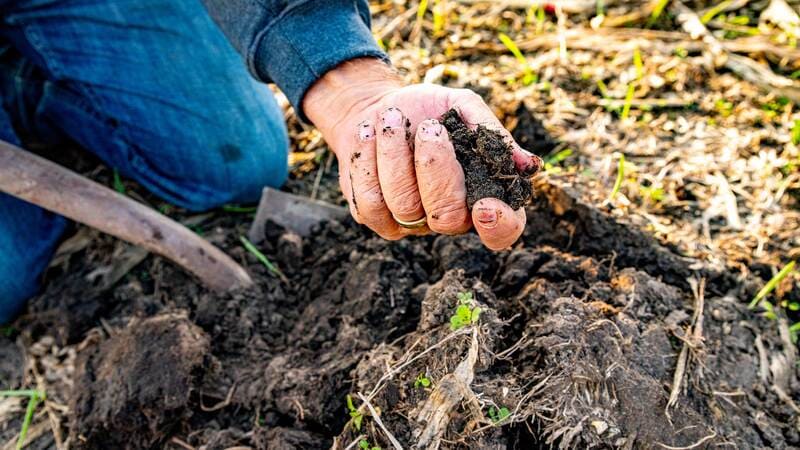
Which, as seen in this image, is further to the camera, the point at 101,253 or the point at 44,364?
the point at 101,253

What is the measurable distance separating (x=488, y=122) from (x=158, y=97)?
154cm

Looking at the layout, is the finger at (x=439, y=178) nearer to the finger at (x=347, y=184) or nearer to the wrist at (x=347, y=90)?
the finger at (x=347, y=184)

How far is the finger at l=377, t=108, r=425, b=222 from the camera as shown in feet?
4.20

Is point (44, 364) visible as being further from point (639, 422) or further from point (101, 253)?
point (639, 422)

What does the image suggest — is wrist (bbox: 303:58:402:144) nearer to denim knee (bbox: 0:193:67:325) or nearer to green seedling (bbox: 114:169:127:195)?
green seedling (bbox: 114:169:127:195)

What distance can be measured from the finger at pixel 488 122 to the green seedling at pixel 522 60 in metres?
1.29

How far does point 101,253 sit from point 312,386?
1.11m

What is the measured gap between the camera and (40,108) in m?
2.46

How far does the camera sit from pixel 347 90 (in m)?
1.57

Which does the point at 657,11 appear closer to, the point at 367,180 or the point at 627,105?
the point at 627,105

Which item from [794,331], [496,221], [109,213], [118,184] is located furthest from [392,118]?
[118,184]

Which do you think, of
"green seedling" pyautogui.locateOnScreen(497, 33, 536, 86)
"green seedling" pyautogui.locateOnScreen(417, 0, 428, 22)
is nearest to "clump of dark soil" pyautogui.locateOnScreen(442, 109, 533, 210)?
"green seedling" pyautogui.locateOnScreen(497, 33, 536, 86)

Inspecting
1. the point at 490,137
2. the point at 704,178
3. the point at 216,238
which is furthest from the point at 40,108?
the point at 704,178

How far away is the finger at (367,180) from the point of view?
1330mm
